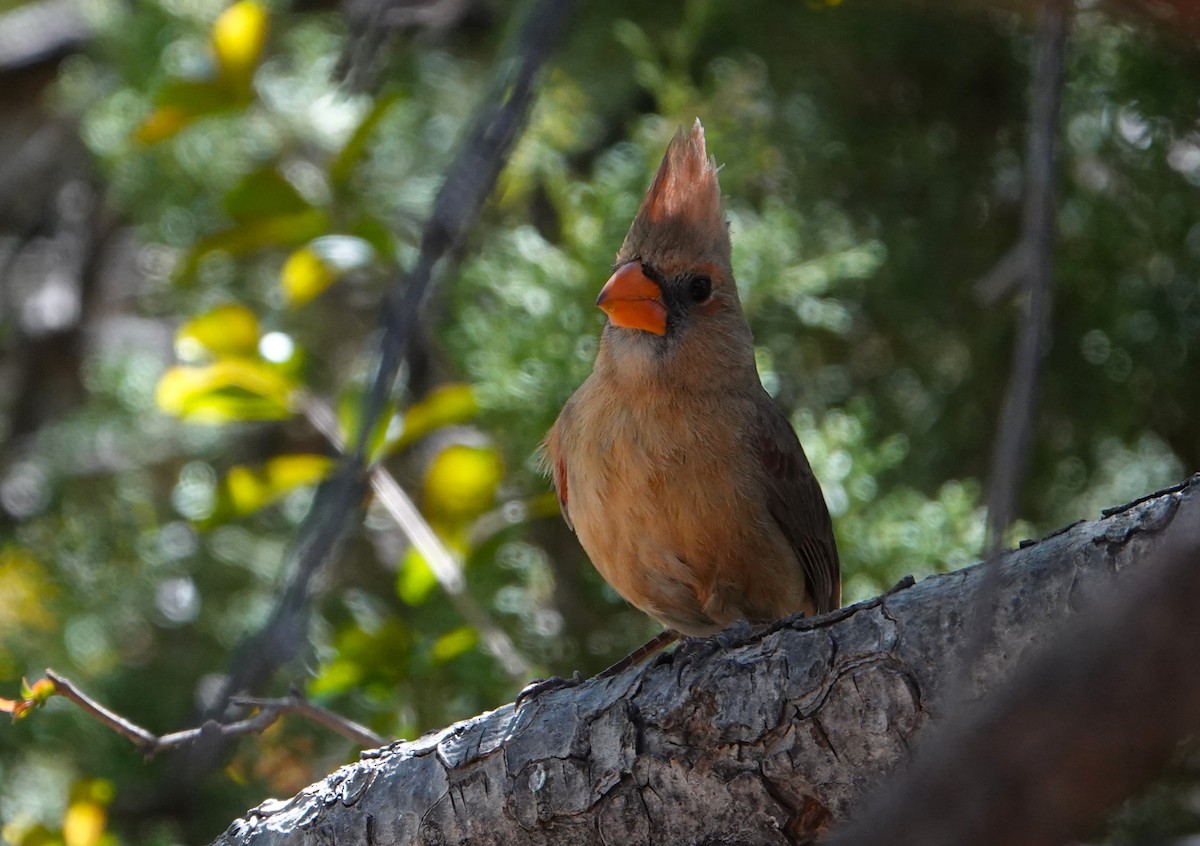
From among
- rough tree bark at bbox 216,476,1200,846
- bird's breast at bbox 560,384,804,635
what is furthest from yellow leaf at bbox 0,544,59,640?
bird's breast at bbox 560,384,804,635

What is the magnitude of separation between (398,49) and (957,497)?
7.39ft

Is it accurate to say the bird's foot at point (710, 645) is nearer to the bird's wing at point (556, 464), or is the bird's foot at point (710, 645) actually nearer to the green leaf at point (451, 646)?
the bird's wing at point (556, 464)

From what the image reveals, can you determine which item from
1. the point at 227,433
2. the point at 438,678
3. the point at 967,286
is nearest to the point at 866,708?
the point at 438,678

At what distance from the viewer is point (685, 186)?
8.10 ft

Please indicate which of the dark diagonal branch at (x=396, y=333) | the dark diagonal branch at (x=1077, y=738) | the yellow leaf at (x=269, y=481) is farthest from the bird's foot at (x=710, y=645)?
the yellow leaf at (x=269, y=481)

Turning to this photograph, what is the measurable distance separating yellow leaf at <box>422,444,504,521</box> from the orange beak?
587mm

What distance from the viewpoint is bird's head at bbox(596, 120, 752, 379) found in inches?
96.1

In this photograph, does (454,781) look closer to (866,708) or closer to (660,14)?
(866,708)

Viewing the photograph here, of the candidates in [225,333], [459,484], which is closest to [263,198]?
[225,333]

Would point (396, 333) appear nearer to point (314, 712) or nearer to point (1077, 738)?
point (1077, 738)

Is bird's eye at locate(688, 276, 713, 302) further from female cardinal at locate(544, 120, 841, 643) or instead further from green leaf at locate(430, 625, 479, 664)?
green leaf at locate(430, 625, 479, 664)

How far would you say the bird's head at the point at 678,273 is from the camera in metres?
2.44

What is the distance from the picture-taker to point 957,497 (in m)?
2.73

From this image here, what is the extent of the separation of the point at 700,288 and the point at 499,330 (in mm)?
671
